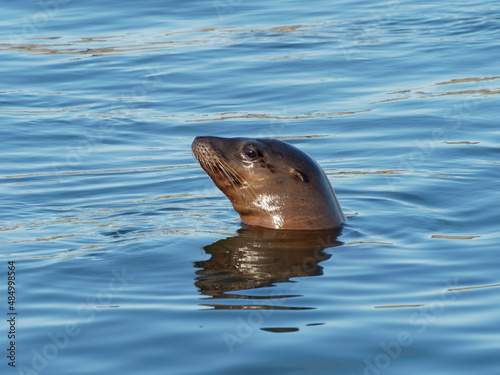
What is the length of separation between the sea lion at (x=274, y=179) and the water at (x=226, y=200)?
0.33 metres

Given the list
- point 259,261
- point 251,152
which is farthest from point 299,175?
point 259,261

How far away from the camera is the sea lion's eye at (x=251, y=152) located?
813 centimetres

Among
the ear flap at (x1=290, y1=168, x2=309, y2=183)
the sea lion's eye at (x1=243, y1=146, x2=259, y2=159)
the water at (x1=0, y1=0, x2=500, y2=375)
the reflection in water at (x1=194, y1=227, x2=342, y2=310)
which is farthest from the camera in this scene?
the sea lion's eye at (x1=243, y1=146, x2=259, y2=159)

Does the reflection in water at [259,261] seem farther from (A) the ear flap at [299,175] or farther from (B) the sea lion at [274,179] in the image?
(A) the ear flap at [299,175]

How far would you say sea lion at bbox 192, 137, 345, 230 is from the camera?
26.6 feet

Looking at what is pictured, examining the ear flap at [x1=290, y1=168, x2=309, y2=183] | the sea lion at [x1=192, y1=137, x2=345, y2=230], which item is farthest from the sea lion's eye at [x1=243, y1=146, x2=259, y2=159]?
the ear flap at [x1=290, y1=168, x2=309, y2=183]

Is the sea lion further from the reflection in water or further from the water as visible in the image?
the water

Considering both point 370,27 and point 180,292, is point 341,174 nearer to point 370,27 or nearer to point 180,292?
Answer: point 180,292

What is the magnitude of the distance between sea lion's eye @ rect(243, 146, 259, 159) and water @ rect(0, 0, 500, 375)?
67 cm

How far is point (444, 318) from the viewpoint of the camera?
5.70 metres

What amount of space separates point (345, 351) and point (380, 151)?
6306mm

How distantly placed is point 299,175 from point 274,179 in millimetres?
233

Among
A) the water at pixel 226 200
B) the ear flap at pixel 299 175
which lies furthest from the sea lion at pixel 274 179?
the water at pixel 226 200

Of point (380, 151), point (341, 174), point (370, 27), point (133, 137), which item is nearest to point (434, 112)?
point (380, 151)
